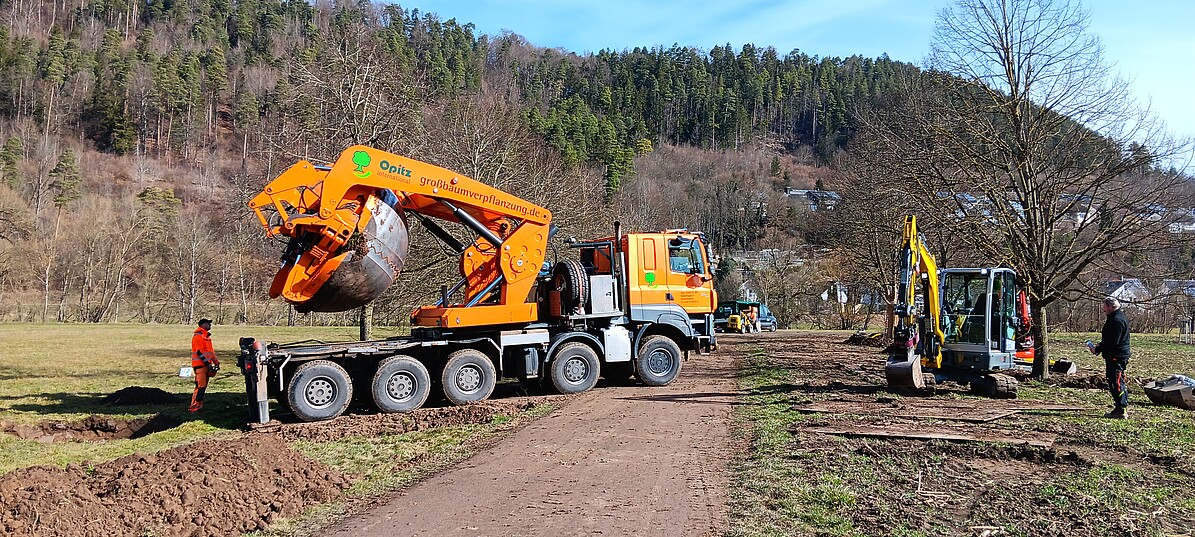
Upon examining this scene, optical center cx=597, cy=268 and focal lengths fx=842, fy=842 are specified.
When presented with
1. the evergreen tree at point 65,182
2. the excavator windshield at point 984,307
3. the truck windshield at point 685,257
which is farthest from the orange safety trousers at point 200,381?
the evergreen tree at point 65,182

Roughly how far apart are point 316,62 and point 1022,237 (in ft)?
52.0

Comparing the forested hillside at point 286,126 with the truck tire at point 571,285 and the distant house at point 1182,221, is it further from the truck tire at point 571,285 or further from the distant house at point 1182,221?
the distant house at point 1182,221

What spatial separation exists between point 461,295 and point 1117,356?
982 cm

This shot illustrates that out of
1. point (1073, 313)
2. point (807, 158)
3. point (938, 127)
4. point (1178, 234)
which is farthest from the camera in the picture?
point (807, 158)

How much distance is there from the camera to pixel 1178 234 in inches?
592

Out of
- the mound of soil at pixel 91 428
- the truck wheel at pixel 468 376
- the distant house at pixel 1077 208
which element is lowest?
the mound of soil at pixel 91 428

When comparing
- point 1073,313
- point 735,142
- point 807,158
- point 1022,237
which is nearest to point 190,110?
point 735,142

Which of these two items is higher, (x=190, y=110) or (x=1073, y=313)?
(x=190, y=110)

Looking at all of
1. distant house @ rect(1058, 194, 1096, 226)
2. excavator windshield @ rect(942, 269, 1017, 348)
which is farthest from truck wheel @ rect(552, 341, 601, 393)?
distant house @ rect(1058, 194, 1096, 226)

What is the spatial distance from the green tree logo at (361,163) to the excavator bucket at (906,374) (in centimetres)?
888

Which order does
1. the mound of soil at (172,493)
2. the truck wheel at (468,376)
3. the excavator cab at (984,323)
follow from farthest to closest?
the excavator cab at (984,323)
the truck wheel at (468,376)
the mound of soil at (172,493)

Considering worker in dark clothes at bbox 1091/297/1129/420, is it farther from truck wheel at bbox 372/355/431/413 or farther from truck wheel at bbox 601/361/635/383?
truck wheel at bbox 372/355/431/413

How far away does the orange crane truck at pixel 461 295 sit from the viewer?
1217 cm

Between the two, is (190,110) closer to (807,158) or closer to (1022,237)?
(807,158)
